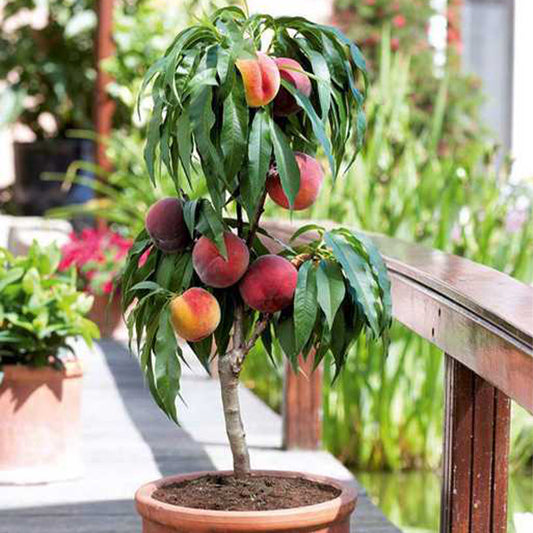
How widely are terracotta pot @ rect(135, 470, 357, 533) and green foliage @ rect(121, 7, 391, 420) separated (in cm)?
14

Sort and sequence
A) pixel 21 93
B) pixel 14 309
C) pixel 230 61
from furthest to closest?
pixel 21 93 < pixel 14 309 < pixel 230 61

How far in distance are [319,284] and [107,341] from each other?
3901mm

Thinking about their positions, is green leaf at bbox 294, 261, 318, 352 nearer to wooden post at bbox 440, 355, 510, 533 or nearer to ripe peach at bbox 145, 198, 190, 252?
ripe peach at bbox 145, 198, 190, 252

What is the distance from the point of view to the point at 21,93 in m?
8.43

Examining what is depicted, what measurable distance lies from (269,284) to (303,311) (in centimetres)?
6

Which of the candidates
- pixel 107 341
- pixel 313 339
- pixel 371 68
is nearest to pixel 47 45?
pixel 371 68

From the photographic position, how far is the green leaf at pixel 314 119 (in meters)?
1.60

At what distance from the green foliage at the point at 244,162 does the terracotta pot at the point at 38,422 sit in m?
1.10

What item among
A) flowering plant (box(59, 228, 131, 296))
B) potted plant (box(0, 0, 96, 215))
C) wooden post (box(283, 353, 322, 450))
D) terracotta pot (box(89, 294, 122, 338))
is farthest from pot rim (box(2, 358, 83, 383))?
potted plant (box(0, 0, 96, 215))

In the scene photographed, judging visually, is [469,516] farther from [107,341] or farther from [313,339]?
[107,341]

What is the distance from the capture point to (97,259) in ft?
17.9

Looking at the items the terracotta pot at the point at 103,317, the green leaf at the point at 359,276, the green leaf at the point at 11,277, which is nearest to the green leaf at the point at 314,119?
the green leaf at the point at 359,276

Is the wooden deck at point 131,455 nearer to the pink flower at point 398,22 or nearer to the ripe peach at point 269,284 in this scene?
the ripe peach at point 269,284

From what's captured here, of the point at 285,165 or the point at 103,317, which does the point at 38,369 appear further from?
the point at 103,317
